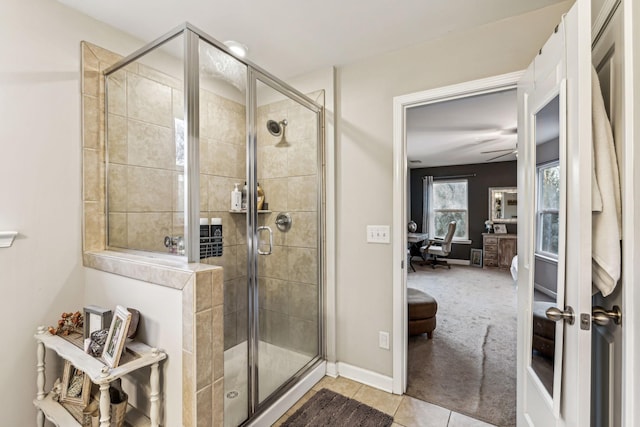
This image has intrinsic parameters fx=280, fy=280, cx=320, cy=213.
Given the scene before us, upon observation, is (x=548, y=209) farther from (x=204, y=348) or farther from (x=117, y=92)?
(x=117, y=92)

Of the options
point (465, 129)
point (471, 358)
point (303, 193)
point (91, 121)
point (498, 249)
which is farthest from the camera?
point (498, 249)

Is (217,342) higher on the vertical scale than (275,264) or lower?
lower

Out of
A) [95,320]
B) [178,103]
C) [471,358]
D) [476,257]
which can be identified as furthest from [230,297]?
[476,257]

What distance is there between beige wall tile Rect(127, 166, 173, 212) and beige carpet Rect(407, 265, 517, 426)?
213 centimetres

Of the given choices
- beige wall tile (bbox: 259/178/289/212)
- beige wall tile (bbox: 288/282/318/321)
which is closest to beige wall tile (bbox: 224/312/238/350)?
beige wall tile (bbox: 288/282/318/321)

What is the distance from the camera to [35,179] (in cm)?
150

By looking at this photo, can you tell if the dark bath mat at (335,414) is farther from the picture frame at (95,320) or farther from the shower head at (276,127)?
the shower head at (276,127)

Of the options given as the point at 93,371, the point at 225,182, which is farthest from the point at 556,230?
the point at 93,371

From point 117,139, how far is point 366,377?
7.84 feet

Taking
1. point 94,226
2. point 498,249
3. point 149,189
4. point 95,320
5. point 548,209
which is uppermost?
point 149,189

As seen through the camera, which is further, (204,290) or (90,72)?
(90,72)

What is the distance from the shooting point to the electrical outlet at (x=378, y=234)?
2.08 meters

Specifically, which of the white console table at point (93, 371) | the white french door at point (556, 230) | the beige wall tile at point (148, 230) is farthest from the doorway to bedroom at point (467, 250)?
the beige wall tile at point (148, 230)

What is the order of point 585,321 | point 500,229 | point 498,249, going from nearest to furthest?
point 585,321 < point 498,249 < point 500,229
